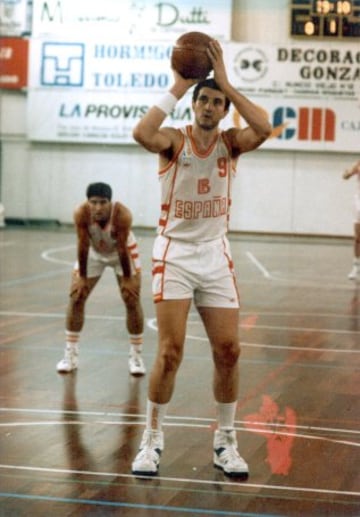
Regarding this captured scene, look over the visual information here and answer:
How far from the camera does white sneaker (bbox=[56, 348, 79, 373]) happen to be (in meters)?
8.11

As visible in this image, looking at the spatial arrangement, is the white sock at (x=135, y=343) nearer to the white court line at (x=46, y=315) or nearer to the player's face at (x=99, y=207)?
the player's face at (x=99, y=207)

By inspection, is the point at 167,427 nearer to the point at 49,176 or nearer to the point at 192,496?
the point at 192,496

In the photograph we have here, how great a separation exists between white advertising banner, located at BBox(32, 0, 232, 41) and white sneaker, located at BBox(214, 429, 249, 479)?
1247 cm

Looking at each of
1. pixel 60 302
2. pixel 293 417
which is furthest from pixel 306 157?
pixel 293 417

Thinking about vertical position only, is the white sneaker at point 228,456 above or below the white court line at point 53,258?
above

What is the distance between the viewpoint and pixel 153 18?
2117cm

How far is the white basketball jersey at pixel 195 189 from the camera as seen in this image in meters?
5.29

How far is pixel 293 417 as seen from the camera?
22.0ft

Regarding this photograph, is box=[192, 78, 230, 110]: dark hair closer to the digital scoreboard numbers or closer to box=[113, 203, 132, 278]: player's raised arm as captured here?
box=[113, 203, 132, 278]: player's raised arm

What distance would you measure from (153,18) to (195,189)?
16.4 metres

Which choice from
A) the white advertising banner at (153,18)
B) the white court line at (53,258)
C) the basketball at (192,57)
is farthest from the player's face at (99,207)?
the white advertising banner at (153,18)

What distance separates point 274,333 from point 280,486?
16.7 feet

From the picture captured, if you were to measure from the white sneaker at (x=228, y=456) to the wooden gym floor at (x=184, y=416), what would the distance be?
6 centimetres

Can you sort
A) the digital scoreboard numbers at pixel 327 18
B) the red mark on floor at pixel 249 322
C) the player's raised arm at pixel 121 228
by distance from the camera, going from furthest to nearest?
the digital scoreboard numbers at pixel 327 18, the red mark on floor at pixel 249 322, the player's raised arm at pixel 121 228
